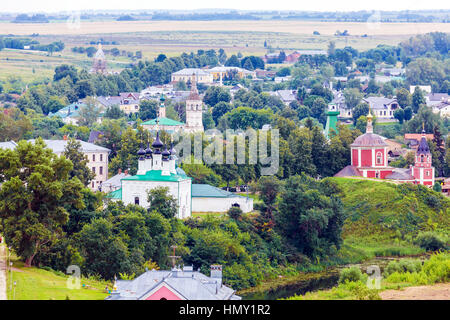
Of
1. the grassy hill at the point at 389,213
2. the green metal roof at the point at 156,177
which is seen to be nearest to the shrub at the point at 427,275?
the grassy hill at the point at 389,213

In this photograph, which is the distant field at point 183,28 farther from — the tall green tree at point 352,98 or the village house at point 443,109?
the village house at point 443,109

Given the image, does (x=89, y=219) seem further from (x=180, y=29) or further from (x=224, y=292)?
(x=180, y=29)

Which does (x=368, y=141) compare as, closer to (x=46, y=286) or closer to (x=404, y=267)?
(x=404, y=267)

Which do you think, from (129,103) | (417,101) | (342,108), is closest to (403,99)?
(417,101)

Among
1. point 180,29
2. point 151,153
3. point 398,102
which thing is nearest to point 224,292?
point 151,153

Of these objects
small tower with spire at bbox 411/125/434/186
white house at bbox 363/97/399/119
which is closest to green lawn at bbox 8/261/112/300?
small tower with spire at bbox 411/125/434/186

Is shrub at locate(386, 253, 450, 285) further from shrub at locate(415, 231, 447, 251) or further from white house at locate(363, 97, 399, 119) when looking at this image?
white house at locate(363, 97, 399, 119)
